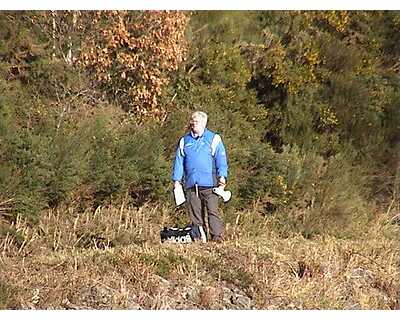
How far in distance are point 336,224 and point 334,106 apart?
214 cm

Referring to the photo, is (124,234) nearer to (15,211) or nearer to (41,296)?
(15,211)

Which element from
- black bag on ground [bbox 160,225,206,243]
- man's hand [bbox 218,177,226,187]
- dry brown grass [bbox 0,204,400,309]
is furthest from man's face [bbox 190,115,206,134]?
dry brown grass [bbox 0,204,400,309]

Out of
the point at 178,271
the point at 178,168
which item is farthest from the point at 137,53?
the point at 178,271

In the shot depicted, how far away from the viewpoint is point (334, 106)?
1157 cm

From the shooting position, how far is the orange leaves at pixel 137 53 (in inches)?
407

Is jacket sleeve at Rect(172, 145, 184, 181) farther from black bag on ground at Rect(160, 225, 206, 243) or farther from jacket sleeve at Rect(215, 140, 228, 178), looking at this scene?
black bag on ground at Rect(160, 225, 206, 243)

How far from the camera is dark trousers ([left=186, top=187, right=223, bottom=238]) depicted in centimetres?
842

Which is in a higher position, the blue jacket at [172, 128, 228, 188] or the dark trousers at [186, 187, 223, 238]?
the blue jacket at [172, 128, 228, 188]

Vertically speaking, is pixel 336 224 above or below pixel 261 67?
below

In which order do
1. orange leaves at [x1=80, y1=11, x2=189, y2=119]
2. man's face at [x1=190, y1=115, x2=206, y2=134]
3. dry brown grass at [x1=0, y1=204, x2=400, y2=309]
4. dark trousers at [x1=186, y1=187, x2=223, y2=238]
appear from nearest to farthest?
dry brown grass at [x1=0, y1=204, x2=400, y2=309] < man's face at [x1=190, y1=115, x2=206, y2=134] < dark trousers at [x1=186, y1=187, x2=223, y2=238] < orange leaves at [x1=80, y1=11, x2=189, y2=119]

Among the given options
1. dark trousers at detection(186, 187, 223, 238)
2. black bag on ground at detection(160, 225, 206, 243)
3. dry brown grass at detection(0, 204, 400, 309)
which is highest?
dark trousers at detection(186, 187, 223, 238)

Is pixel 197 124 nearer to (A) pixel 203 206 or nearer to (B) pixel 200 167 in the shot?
(B) pixel 200 167
